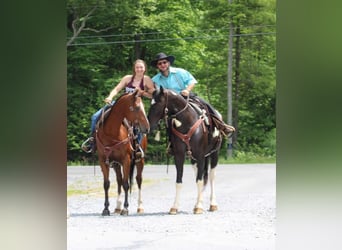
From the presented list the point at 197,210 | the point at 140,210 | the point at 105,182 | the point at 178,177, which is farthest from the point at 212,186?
the point at 105,182

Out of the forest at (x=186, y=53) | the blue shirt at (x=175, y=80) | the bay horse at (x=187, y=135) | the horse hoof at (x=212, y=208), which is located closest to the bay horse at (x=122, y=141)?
the bay horse at (x=187, y=135)

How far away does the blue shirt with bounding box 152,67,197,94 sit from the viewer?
17.7ft

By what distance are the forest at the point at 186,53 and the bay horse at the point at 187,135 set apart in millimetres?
745

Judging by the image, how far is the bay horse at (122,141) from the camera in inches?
195

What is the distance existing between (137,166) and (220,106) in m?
3.42

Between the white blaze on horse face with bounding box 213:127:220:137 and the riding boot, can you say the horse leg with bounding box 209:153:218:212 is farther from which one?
the riding boot

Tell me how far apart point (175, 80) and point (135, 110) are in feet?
2.17

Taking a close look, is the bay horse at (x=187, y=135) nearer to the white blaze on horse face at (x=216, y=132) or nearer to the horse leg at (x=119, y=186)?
the white blaze on horse face at (x=216, y=132)

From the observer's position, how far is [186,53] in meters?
7.46

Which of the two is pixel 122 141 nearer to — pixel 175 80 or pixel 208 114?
pixel 175 80
